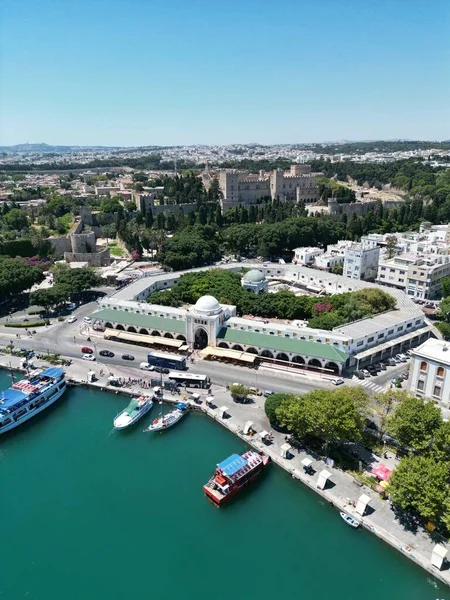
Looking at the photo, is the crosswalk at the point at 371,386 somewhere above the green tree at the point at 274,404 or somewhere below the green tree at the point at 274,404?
below

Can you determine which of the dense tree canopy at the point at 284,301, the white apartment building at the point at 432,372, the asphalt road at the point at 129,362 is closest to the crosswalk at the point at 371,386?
the asphalt road at the point at 129,362

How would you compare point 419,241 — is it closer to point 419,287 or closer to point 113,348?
point 419,287

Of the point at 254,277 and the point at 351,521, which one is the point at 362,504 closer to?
the point at 351,521

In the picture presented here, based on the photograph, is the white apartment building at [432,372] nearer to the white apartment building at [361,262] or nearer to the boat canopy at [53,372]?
the white apartment building at [361,262]

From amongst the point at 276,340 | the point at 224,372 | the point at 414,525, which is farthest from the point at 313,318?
the point at 414,525

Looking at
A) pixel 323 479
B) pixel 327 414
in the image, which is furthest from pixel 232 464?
pixel 327 414

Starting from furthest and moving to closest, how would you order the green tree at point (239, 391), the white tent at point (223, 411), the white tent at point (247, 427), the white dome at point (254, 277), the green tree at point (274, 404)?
the white dome at point (254, 277) < the green tree at point (239, 391) < the white tent at point (223, 411) < the white tent at point (247, 427) < the green tree at point (274, 404)

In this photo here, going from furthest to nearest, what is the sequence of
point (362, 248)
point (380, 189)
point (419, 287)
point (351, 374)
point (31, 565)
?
point (380, 189) < point (362, 248) < point (419, 287) < point (351, 374) < point (31, 565)
